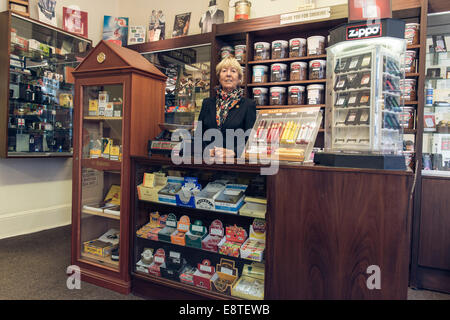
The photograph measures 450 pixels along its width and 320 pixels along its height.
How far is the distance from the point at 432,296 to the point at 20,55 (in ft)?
15.2

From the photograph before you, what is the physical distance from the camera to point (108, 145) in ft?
8.07

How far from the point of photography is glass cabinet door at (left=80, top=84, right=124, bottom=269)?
2.40 meters

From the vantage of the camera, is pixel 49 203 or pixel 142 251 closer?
pixel 142 251

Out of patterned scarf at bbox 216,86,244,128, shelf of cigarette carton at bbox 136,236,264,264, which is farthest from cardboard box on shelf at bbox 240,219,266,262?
patterned scarf at bbox 216,86,244,128

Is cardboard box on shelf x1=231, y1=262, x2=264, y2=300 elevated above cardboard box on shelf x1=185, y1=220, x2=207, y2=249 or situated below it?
below

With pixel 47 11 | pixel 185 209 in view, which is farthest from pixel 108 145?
pixel 47 11

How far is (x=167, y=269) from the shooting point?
2.15 metres

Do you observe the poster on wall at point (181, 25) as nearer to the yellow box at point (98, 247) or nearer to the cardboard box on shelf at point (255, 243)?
the yellow box at point (98, 247)

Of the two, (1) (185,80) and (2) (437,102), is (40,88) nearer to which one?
(1) (185,80)

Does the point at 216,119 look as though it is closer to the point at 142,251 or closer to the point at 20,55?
the point at 142,251

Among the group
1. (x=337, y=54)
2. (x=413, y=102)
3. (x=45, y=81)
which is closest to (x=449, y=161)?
(x=413, y=102)

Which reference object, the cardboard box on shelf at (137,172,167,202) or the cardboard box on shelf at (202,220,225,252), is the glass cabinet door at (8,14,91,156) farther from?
the cardboard box on shelf at (202,220,225,252)

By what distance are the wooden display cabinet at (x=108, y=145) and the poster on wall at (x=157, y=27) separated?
1.81 meters

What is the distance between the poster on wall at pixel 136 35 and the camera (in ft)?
14.0
